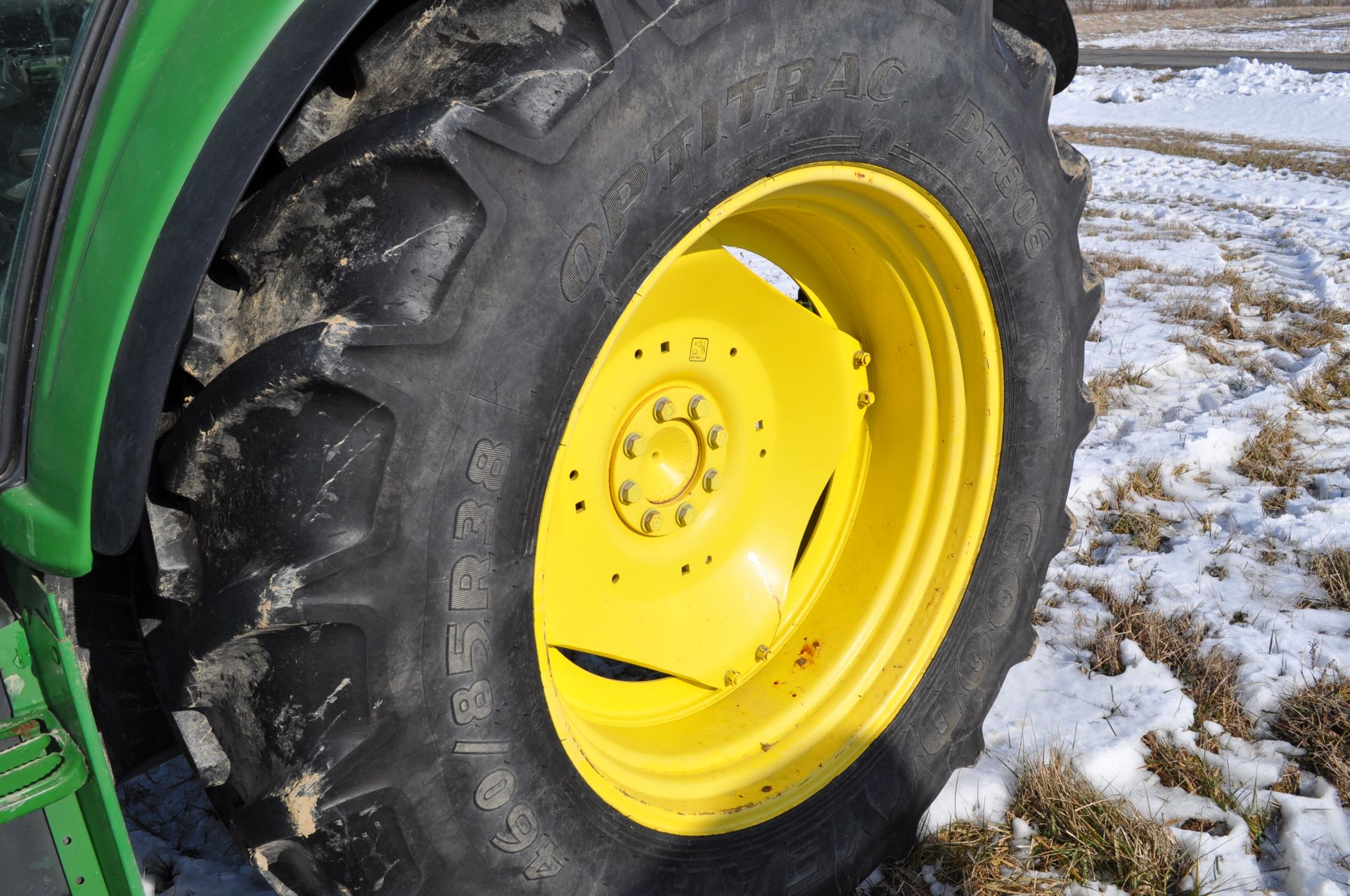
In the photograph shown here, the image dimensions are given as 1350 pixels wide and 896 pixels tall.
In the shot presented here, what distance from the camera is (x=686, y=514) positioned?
174cm

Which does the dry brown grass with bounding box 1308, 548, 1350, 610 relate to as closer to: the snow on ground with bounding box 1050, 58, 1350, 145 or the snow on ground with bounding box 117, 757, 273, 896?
the snow on ground with bounding box 117, 757, 273, 896

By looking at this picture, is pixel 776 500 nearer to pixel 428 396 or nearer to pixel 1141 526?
pixel 428 396

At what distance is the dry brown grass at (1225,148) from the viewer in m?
9.95

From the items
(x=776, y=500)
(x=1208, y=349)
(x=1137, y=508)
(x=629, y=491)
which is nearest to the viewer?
(x=629, y=491)

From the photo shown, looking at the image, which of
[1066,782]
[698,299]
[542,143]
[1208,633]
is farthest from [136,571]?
[1208,633]

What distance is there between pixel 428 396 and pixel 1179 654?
1923 millimetres

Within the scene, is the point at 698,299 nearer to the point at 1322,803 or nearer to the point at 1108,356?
the point at 1322,803

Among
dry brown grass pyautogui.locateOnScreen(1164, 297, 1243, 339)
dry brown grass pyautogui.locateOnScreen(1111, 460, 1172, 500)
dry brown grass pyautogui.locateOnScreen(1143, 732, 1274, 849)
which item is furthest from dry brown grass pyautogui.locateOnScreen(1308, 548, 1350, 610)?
dry brown grass pyautogui.locateOnScreen(1164, 297, 1243, 339)

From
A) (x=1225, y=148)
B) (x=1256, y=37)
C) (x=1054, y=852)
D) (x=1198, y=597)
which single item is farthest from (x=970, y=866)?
(x=1256, y=37)

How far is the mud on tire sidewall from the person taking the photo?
1.10m

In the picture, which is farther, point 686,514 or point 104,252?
point 686,514

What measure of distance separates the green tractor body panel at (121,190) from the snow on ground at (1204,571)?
1553mm

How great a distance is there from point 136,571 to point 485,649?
17.6 inches

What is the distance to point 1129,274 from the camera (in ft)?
18.4
